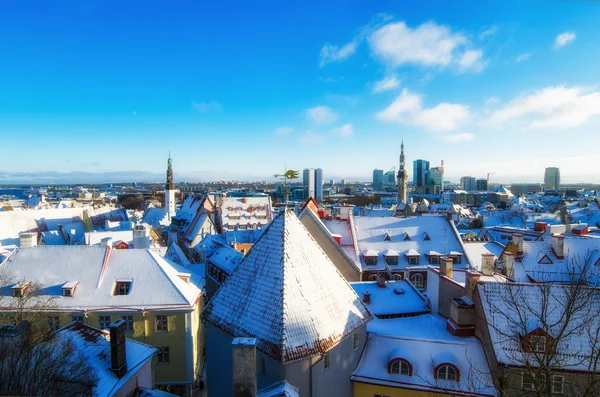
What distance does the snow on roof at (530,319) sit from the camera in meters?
14.3

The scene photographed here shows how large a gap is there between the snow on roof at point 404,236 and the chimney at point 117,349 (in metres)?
20.9

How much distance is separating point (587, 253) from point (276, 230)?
947 inches

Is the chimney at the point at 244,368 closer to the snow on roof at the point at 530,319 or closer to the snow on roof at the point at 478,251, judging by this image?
the snow on roof at the point at 530,319

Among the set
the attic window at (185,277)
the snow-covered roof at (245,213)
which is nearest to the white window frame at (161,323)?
the attic window at (185,277)

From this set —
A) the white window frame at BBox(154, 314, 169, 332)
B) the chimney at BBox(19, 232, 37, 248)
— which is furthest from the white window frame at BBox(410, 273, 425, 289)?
the chimney at BBox(19, 232, 37, 248)

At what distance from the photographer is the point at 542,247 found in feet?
93.5

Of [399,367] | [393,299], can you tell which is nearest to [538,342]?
[399,367]

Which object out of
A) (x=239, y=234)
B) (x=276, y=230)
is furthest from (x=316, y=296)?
(x=239, y=234)

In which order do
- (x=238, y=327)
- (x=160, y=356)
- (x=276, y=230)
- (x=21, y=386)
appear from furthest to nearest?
(x=160, y=356), (x=276, y=230), (x=238, y=327), (x=21, y=386)

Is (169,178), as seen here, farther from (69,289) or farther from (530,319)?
(530,319)

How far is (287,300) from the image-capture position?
544 inches

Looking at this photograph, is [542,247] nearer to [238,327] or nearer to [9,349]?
[238,327]

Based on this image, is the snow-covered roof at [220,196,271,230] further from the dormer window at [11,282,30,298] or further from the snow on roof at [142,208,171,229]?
the dormer window at [11,282,30,298]

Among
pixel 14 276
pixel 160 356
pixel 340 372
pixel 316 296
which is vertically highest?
pixel 316 296
